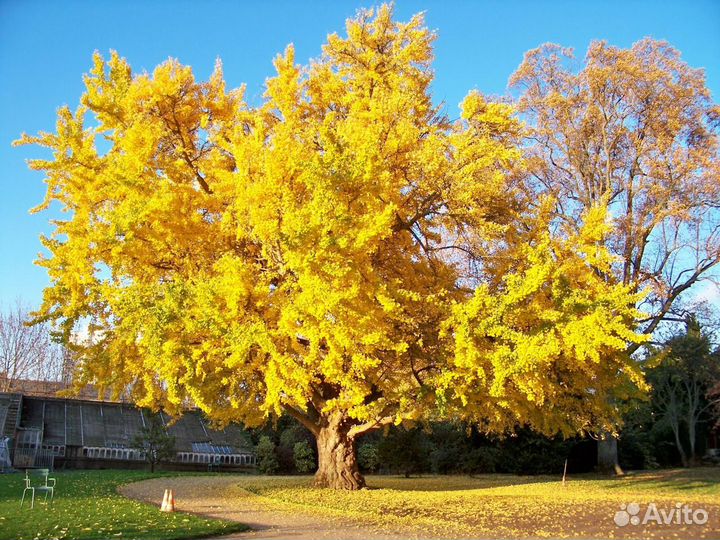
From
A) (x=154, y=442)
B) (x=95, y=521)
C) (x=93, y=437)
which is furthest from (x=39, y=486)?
(x=93, y=437)

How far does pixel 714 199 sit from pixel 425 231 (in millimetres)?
12106

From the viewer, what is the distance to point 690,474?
22.0 meters

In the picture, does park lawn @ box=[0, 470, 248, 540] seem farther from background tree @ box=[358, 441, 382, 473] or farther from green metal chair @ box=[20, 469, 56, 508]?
background tree @ box=[358, 441, 382, 473]

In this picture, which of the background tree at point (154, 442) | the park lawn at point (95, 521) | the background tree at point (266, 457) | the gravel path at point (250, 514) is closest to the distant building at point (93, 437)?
the background tree at point (154, 442)

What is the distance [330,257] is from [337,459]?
6.89 meters

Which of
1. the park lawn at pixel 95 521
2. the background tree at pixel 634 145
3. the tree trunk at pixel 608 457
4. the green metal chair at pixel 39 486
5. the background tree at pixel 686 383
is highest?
the background tree at pixel 634 145

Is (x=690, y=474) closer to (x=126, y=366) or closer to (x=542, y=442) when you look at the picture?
(x=542, y=442)

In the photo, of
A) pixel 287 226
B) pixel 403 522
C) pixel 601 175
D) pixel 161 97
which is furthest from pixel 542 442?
pixel 161 97

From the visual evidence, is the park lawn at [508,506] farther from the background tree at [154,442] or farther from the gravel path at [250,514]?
the background tree at [154,442]

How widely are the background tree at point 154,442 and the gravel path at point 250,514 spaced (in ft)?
20.2

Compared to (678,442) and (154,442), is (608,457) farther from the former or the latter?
(154,442)

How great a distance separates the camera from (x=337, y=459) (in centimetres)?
1518

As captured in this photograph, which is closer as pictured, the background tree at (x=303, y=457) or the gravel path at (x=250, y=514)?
the gravel path at (x=250, y=514)

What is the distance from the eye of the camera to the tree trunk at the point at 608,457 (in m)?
23.1
